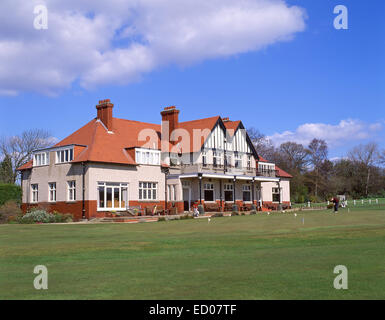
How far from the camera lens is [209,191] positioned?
1799 inches

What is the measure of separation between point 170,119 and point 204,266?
35383 mm

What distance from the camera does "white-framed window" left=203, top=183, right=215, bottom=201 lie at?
45.2 meters

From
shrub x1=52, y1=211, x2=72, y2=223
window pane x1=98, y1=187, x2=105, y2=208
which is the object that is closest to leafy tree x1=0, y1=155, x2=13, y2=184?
shrub x1=52, y1=211, x2=72, y2=223

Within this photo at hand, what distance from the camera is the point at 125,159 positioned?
39188 millimetres

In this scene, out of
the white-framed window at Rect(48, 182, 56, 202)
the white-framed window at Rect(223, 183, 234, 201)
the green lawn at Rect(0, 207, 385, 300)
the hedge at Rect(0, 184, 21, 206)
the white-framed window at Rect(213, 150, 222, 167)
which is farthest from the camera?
the white-framed window at Rect(223, 183, 234, 201)

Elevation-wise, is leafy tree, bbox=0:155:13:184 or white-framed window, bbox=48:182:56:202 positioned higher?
leafy tree, bbox=0:155:13:184

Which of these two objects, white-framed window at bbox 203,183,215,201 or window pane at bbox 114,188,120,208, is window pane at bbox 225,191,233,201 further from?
window pane at bbox 114,188,120,208

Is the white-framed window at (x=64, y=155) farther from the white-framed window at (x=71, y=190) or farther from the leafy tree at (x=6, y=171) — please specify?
the leafy tree at (x=6, y=171)

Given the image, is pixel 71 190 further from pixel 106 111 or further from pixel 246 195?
pixel 246 195

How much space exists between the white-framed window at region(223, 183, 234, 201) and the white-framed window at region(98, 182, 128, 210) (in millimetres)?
12148

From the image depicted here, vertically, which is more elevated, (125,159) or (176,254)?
(125,159)
